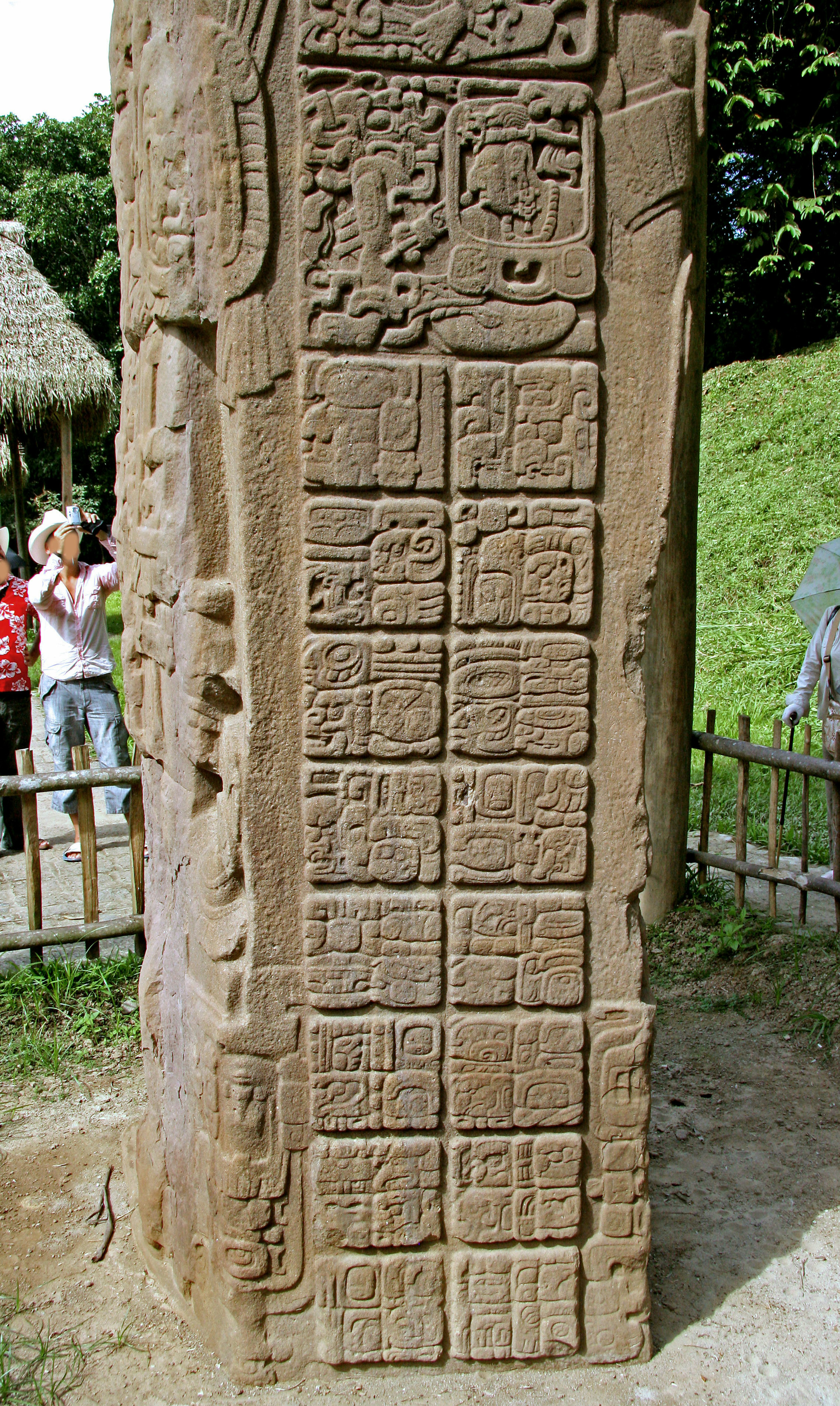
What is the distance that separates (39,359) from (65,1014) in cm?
959

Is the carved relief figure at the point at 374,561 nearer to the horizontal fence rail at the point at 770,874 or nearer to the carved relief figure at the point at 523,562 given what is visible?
the carved relief figure at the point at 523,562

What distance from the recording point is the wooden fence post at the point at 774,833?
4.67 m

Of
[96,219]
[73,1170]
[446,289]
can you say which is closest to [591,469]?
[446,289]

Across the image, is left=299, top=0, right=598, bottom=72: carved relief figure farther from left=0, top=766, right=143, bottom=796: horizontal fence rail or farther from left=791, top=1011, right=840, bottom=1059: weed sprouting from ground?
left=791, top=1011, right=840, bottom=1059: weed sprouting from ground

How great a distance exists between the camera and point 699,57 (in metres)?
2.15

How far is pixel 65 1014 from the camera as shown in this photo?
397 centimetres

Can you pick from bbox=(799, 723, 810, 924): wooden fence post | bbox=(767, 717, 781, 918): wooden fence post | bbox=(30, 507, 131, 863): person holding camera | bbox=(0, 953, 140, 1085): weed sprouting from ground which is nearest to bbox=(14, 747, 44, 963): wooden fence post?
bbox=(0, 953, 140, 1085): weed sprouting from ground

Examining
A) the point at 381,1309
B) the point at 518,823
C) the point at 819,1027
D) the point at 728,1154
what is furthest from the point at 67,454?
the point at 381,1309

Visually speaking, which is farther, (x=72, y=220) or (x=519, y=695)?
(x=72, y=220)

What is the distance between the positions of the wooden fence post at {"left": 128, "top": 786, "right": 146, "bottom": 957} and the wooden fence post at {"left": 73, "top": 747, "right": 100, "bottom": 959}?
0.14m

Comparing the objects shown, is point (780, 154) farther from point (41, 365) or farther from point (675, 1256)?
point (675, 1256)

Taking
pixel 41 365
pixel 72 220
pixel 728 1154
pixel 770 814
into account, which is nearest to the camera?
pixel 728 1154

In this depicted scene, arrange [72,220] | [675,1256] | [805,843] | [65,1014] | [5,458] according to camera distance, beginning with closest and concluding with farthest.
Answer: [675,1256], [65,1014], [805,843], [5,458], [72,220]

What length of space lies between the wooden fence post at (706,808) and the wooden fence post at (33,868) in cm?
283
